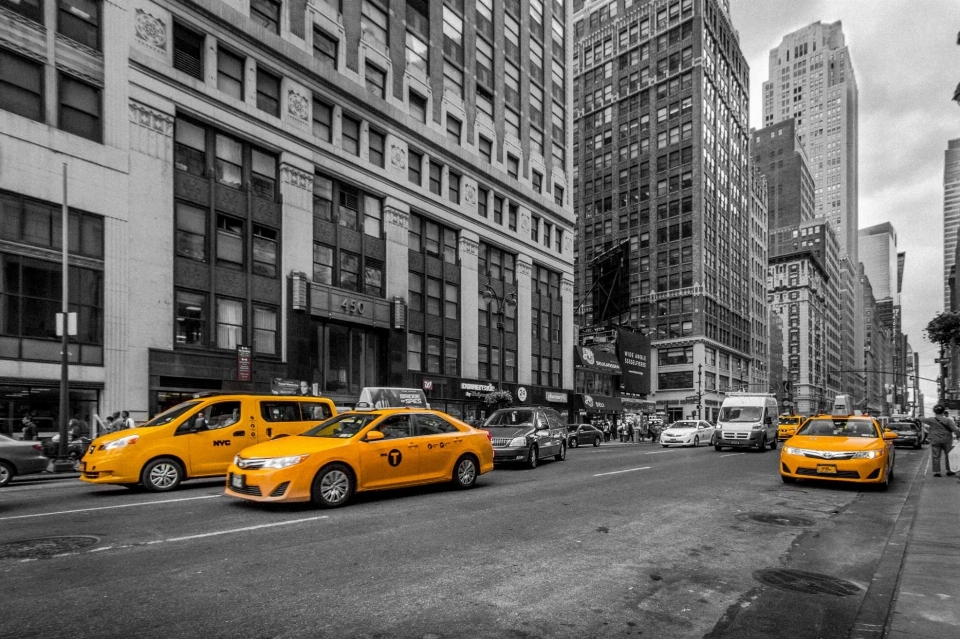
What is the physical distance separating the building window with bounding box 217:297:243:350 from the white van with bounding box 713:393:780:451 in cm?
1997

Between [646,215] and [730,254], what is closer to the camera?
[646,215]

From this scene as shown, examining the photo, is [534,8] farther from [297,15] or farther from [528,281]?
[297,15]

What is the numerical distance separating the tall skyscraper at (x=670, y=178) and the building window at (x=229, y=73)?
54.8m

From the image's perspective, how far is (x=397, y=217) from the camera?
35.0 metres

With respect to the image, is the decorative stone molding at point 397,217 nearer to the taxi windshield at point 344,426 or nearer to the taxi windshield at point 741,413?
the taxi windshield at point 741,413

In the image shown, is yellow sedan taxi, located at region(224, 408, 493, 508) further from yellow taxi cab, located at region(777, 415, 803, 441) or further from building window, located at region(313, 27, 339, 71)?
yellow taxi cab, located at region(777, 415, 803, 441)

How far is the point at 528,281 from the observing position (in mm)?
45812

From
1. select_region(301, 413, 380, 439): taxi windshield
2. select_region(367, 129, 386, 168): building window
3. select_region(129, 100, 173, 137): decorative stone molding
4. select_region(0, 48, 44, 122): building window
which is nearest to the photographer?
select_region(301, 413, 380, 439): taxi windshield

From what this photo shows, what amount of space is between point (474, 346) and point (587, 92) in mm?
65456

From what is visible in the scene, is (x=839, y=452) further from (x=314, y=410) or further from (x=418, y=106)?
Answer: (x=418, y=106)

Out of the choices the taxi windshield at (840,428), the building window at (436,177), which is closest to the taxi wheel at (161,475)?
the taxi windshield at (840,428)

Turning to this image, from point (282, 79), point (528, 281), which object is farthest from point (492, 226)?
point (282, 79)

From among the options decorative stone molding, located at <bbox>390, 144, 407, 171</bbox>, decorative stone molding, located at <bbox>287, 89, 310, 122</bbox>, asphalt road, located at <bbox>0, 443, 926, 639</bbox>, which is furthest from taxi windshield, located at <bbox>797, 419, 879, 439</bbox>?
decorative stone molding, located at <bbox>390, 144, 407, 171</bbox>

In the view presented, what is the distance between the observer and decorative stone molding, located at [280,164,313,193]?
2902 cm
